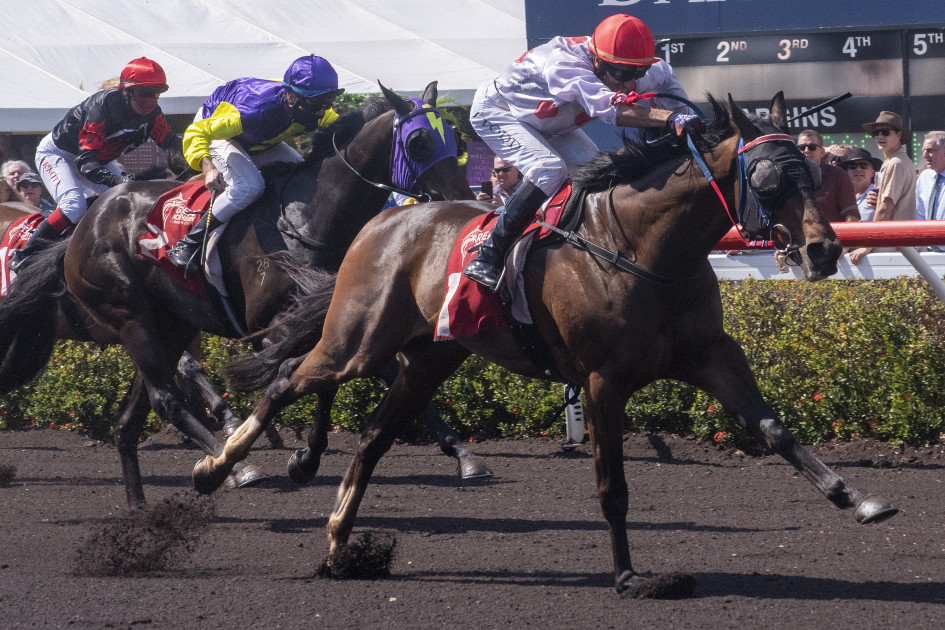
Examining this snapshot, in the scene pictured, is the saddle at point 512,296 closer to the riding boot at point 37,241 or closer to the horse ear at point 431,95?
the horse ear at point 431,95

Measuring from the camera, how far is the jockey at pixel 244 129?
5477 mm

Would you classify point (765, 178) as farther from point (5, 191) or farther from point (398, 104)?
point (5, 191)

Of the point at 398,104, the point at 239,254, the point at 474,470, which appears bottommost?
the point at 474,470

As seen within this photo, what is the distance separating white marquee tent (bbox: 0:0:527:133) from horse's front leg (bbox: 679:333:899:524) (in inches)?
356

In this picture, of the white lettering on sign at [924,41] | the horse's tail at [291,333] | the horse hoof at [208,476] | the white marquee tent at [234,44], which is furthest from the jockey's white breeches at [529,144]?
the white marquee tent at [234,44]

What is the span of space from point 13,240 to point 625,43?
4367mm

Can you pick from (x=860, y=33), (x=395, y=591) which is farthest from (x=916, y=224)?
(x=860, y=33)

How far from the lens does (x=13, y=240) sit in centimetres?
692

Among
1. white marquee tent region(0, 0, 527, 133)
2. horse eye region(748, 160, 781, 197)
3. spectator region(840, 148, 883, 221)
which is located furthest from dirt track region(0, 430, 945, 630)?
white marquee tent region(0, 0, 527, 133)

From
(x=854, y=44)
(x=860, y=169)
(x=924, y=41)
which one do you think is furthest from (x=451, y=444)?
(x=924, y=41)

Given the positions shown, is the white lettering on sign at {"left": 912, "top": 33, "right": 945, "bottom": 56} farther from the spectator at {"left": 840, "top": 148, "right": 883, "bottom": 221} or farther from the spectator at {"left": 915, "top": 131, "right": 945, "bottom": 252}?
the spectator at {"left": 915, "top": 131, "right": 945, "bottom": 252}

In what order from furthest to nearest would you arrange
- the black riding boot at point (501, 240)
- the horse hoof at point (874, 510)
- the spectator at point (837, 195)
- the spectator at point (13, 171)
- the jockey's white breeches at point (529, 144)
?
1. the spectator at point (13, 171)
2. the spectator at point (837, 195)
3. the jockey's white breeches at point (529, 144)
4. the black riding boot at point (501, 240)
5. the horse hoof at point (874, 510)

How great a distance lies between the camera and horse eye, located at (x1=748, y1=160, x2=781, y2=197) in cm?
348

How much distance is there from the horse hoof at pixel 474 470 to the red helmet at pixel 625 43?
2.43 m
